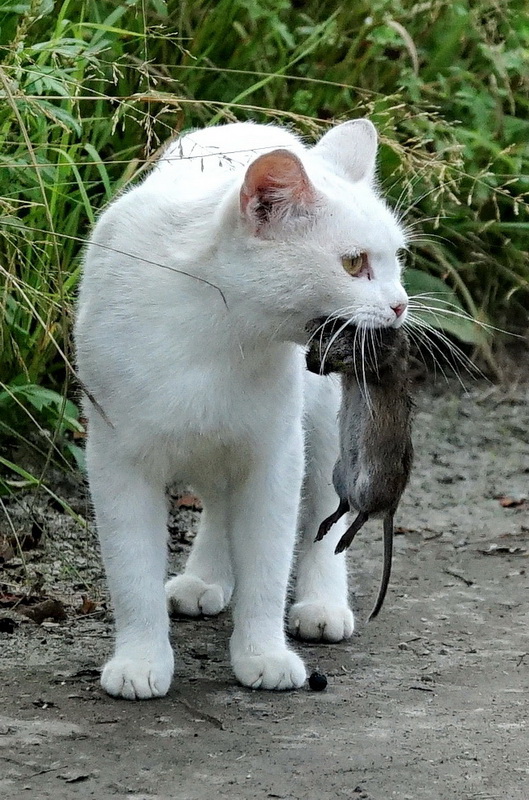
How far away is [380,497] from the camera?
2717mm

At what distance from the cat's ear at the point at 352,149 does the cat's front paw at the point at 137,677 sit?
115 cm

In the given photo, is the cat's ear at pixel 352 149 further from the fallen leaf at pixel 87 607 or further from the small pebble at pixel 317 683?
the fallen leaf at pixel 87 607

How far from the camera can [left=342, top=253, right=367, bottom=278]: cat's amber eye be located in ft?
8.38

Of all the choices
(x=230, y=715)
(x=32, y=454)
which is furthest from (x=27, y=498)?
(x=230, y=715)

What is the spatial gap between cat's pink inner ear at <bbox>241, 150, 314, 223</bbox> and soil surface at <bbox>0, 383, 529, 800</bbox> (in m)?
1.05

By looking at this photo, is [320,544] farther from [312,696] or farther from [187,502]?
[187,502]

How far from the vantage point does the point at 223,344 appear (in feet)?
8.80

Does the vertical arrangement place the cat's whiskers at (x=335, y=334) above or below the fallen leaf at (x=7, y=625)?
above

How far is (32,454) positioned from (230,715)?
61.2 inches

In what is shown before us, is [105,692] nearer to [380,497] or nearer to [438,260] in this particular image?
[380,497]

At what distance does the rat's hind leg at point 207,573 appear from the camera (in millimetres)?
3391

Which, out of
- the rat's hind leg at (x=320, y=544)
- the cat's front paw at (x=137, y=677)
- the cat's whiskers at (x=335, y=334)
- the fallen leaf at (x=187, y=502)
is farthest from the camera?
the fallen leaf at (x=187, y=502)

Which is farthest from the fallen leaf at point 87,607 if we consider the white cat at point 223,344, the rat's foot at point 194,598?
the white cat at point 223,344

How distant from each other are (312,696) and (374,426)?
629 mm
